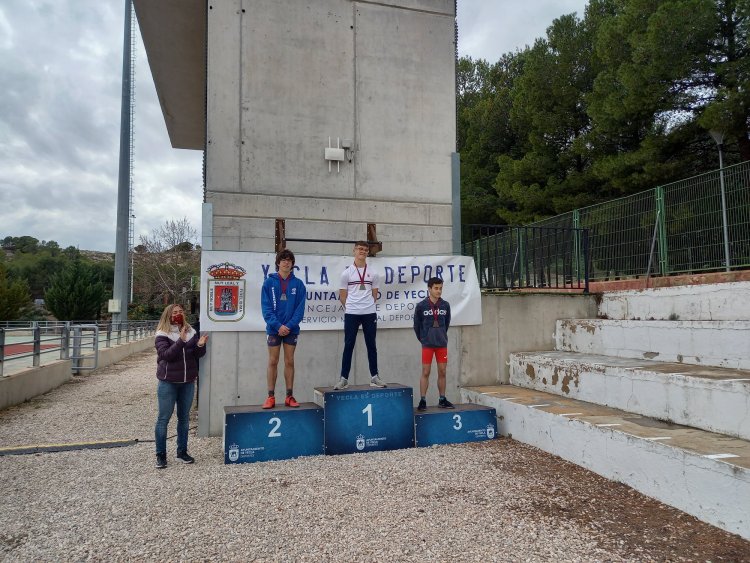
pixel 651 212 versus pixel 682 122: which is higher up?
pixel 682 122

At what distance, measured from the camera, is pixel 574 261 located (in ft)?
29.2

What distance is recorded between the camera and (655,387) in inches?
174

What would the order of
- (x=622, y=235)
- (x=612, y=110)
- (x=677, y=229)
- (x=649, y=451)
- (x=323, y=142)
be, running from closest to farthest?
(x=649, y=451), (x=323, y=142), (x=677, y=229), (x=622, y=235), (x=612, y=110)

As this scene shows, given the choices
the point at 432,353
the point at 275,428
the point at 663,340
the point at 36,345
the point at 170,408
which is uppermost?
the point at 663,340

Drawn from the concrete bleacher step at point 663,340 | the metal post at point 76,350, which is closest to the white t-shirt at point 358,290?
the concrete bleacher step at point 663,340

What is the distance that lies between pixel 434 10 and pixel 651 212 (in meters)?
4.87

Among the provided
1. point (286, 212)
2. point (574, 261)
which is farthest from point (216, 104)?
point (574, 261)

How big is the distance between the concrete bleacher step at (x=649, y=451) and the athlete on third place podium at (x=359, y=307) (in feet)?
5.36

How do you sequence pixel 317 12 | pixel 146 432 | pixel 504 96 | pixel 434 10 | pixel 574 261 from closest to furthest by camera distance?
1. pixel 146 432
2. pixel 317 12
3. pixel 434 10
4. pixel 574 261
5. pixel 504 96

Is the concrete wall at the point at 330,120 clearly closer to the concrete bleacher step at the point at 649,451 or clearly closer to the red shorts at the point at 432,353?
the red shorts at the point at 432,353

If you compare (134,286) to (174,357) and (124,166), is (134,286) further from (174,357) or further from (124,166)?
(174,357)

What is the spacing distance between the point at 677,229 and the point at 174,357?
7528 millimetres

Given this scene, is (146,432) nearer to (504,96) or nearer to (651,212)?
(651,212)

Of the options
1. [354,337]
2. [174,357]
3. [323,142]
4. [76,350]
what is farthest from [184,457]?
[76,350]
